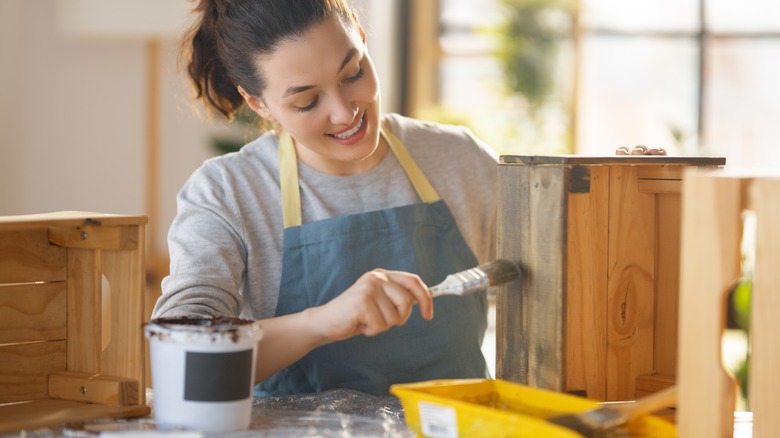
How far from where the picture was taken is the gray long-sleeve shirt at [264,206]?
5.10 feet

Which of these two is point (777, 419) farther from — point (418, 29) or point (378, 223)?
point (418, 29)

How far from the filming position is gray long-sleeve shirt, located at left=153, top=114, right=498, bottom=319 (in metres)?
1.56

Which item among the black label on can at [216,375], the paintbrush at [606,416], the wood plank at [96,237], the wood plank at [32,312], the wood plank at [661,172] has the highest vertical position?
the wood plank at [661,172]

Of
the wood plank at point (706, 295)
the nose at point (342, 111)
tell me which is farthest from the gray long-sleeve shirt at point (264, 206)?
the wood plank at point (706, 295)

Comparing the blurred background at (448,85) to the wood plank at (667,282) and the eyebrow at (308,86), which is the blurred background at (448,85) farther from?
the wood plank at (667,282)

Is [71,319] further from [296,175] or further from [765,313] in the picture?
[765,313]

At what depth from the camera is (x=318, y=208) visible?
1.74 m

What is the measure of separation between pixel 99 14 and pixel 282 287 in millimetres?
2161

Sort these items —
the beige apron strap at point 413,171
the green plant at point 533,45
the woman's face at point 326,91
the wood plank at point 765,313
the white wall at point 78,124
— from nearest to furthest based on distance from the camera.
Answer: the wood plank at point 765,313, the woman's face at point 326,91, the beige apron strap at point 413,171, the white wall at point 78,124, the green plant at point 533,45

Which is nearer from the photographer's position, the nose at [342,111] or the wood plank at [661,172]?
the wood plank at [661,172]

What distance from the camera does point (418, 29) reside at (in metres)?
4.47

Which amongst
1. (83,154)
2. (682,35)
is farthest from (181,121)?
(682,35)

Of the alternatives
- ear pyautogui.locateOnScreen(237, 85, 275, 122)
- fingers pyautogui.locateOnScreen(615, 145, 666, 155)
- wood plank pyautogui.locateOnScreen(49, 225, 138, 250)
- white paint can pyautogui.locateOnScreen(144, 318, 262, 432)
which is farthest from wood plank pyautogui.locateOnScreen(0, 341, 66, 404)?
fingers pyautogui.locateOnScreen(615, 145, 666, 155)

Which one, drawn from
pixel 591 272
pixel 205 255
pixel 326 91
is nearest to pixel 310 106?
pixel 326 91
